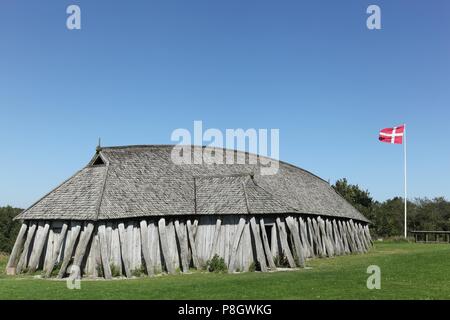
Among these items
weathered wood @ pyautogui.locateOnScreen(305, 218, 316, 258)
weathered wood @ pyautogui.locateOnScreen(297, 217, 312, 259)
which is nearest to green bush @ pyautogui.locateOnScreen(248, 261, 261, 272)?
weathered wood @ pyautogui.locateOnScreen(297, 217, 312, 259)

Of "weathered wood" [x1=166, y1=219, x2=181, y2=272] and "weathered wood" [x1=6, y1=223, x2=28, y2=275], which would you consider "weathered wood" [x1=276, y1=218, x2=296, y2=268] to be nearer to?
"weathered wood" [x1=166, y1=219, x2=181, y2=272]

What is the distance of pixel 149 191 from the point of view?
27719 millimetres

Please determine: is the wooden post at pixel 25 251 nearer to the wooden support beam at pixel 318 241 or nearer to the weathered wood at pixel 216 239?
the weathered wood at pixel 216 239

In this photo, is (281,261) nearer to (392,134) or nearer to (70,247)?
(70,247)

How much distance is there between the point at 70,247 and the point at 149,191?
19.0 feet

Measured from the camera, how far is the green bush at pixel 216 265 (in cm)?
2581

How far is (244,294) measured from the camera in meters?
16.2

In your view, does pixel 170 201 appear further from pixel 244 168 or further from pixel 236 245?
pixel 244 168

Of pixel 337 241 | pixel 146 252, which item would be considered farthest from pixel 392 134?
pixel 146 252

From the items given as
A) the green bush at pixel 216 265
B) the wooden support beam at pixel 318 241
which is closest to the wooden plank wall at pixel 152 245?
the green bush at pixel 216 265

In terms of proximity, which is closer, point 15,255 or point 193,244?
point 15,255

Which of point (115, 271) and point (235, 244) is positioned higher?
point (235, 244)

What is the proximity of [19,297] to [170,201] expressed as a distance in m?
12.1
